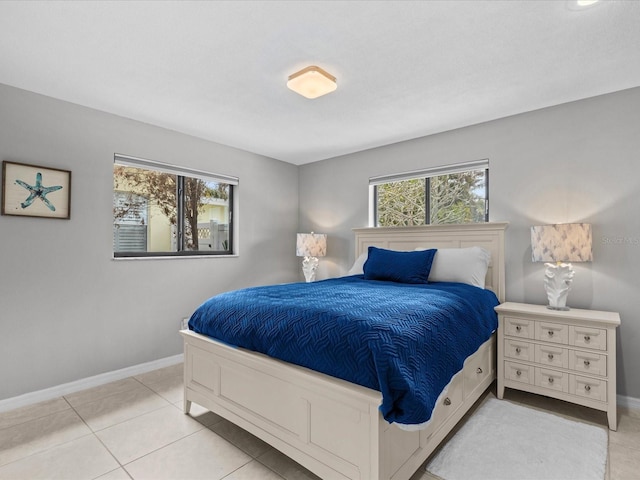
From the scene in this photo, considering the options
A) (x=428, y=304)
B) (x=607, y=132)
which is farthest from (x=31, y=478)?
(x=607, y=132)

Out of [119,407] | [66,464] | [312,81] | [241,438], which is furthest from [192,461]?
[312,81]

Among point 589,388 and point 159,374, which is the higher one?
point 589,388

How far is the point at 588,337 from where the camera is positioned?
7.43 ft

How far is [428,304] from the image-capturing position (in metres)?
1.94

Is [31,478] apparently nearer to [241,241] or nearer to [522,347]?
[241,241]

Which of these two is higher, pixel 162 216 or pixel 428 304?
pixel 162 216

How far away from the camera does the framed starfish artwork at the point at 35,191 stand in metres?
2.44

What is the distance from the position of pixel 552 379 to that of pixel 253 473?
2077 mm

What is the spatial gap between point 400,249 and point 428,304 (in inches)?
69.4

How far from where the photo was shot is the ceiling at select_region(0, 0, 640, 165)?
1697 mm

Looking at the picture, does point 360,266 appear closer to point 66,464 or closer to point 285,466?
point 285,466

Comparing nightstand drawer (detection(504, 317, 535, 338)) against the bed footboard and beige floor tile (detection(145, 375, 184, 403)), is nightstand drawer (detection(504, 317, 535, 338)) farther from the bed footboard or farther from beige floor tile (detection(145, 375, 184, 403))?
beige floor tile (detection(145, 375, 184, 403))

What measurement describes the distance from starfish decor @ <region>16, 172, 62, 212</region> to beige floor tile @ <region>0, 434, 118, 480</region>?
168cm

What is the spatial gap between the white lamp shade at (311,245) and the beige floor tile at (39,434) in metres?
2.59
